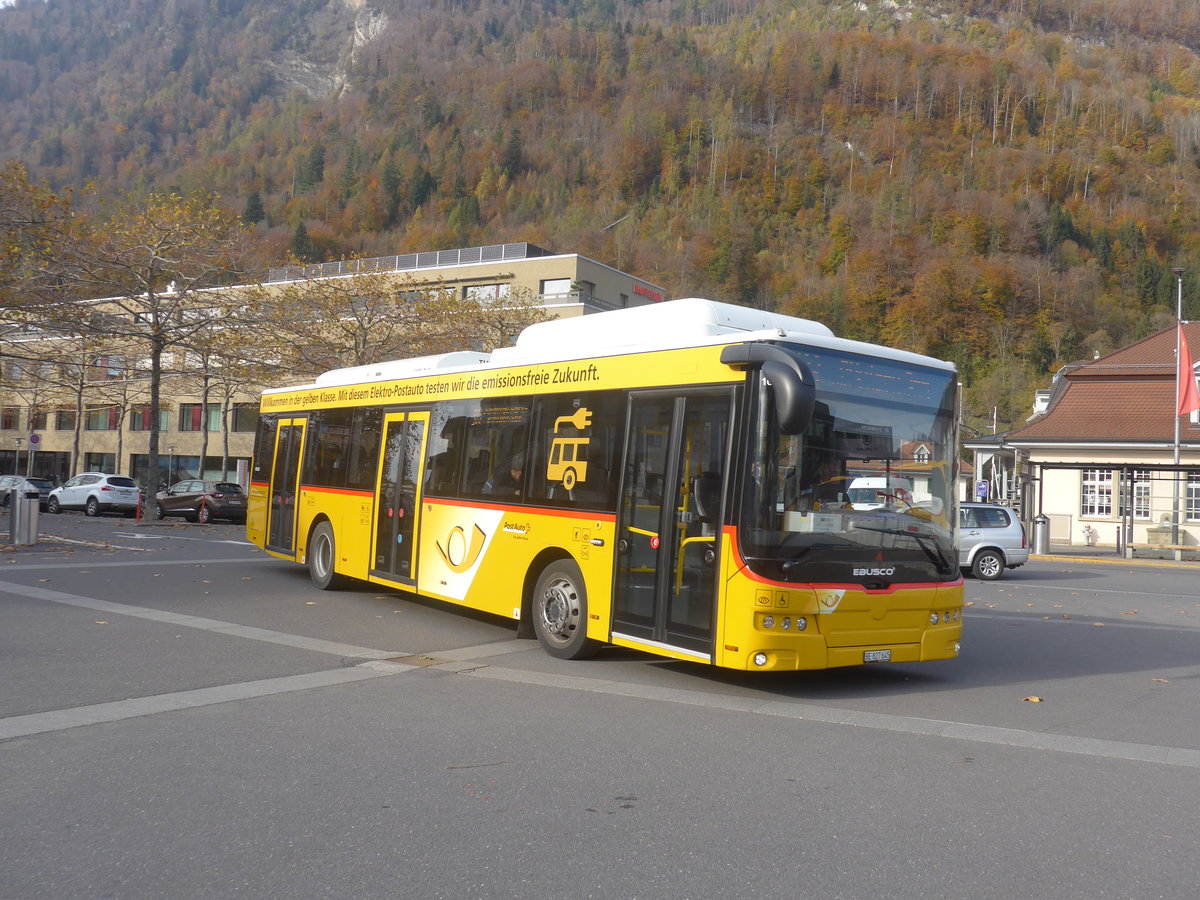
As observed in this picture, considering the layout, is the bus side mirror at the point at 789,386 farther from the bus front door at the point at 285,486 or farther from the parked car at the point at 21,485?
the parked car at the point at 21,485

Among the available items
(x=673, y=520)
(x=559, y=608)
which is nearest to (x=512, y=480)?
(x=559, y=608)

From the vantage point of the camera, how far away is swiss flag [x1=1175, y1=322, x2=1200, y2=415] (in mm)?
31375

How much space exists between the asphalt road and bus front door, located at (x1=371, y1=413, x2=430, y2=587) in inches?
50.3

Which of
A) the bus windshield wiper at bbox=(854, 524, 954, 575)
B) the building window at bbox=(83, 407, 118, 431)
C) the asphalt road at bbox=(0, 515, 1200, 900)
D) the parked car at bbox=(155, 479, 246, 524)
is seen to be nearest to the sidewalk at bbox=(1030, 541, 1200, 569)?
the asphalt road at bbox=(0, 515, 1200, 900)

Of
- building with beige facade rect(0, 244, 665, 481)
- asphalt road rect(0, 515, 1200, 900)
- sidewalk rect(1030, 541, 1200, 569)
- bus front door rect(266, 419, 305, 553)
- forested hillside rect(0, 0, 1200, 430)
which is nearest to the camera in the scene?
asphalt road rect(0, 515, 1200, 900)

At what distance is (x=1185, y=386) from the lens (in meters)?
31.8

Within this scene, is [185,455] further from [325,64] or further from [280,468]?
[325,64]

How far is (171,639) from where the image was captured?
10.2 metres

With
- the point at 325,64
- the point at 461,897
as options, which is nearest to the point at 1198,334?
the point at 461,897

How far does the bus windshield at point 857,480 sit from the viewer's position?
7.86 m

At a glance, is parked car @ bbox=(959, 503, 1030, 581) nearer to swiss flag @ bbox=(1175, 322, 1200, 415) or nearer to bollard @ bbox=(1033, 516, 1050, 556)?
bollard @ bbox=(1033, 516, 1050, 556)

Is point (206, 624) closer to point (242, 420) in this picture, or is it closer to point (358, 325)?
point (358, 325)

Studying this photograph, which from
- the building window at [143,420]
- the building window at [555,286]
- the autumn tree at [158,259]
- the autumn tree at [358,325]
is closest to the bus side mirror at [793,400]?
the autumn tree at [158,259]

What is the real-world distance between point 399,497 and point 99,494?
3026cm
